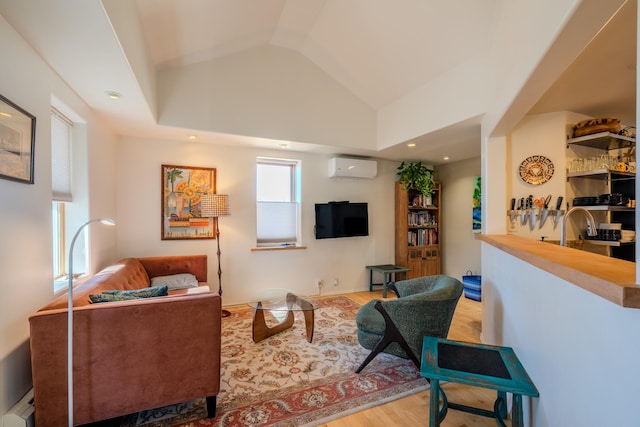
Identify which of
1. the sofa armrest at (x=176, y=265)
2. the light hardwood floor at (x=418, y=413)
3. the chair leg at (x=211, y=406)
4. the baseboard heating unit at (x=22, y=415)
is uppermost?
the sofa armrest at (x=176, y=265)

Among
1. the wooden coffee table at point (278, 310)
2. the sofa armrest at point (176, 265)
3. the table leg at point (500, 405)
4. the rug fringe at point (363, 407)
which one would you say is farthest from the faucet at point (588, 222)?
the sofa armrest at point (176, 265)

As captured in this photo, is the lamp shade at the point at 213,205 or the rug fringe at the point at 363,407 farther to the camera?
the lamp shade at the point at 213,205

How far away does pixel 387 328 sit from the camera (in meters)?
2.24

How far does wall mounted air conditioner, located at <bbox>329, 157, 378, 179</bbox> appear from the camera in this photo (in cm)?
434

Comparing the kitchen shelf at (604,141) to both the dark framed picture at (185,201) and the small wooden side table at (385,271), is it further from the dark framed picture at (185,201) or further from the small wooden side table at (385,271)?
the dark framed picture at (185,201)

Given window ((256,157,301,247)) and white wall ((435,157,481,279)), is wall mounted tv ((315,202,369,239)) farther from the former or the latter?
white wall ((435,157,481,279))

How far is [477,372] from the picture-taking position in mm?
1447

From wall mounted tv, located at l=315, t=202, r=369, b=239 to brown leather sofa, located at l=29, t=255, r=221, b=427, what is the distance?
275 cm

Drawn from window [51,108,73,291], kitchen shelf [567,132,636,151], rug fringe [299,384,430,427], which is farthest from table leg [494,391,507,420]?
window [51,108,73,291]

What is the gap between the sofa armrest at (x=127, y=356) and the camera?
58.9 inches

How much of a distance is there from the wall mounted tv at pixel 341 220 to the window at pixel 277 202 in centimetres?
37

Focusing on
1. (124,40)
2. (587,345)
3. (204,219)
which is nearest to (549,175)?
(587,345)

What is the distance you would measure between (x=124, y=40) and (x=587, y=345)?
9.24ft

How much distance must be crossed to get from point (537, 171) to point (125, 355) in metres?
3.85
